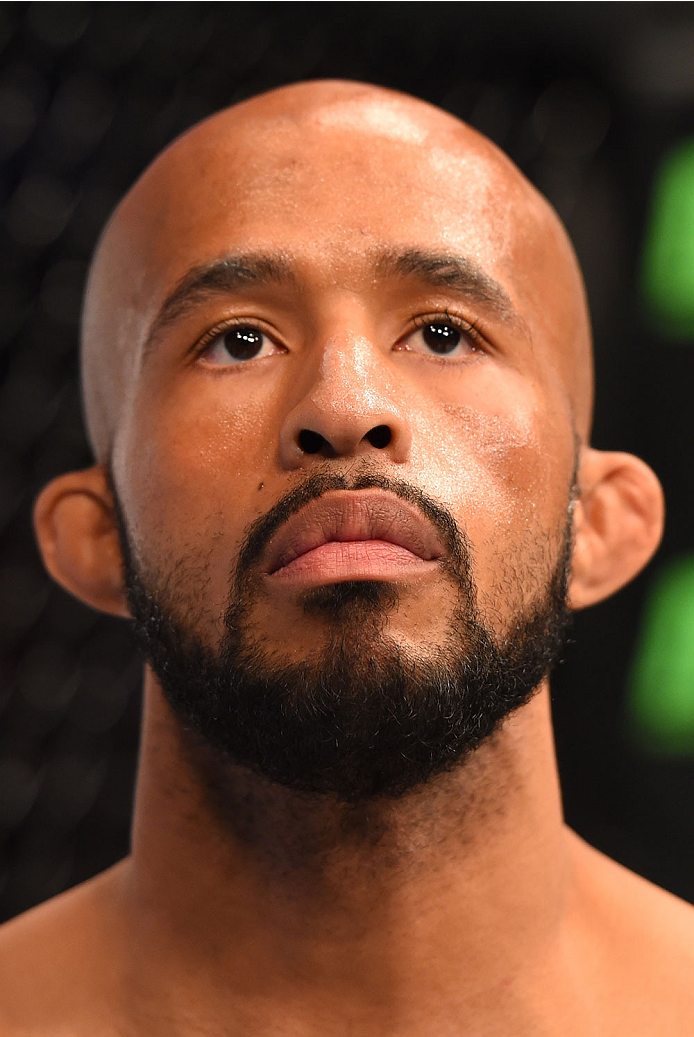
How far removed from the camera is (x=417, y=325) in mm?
1051

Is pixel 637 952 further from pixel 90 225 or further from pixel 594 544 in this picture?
pixel 90 225

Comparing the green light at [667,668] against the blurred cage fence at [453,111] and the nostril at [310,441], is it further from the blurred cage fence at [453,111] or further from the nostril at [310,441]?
the nostril at [310,441]

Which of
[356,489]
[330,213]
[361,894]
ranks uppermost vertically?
[330,213]

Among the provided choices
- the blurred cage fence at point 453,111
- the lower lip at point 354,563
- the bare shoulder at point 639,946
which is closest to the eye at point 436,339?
the lower lip at point 354,563

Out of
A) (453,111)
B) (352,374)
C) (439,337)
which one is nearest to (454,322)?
(439,337)

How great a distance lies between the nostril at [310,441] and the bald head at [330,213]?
152mm

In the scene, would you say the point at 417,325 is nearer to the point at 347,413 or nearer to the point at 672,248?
the point at 347,413

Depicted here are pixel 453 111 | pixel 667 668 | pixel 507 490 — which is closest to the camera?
pixel 507 490

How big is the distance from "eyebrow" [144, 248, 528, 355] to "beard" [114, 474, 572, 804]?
0.22 meters

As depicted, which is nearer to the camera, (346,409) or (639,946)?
(346,409)

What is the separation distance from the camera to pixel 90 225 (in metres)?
1.92

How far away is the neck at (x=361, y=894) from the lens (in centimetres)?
102

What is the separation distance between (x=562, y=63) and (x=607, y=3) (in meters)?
0.16

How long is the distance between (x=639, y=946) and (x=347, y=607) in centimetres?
48
